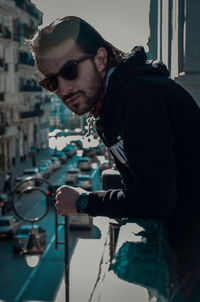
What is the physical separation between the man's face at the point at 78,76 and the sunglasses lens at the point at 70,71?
0.02 meters

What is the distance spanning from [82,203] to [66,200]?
155 millimetres

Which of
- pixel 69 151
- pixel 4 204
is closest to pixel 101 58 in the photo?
pixel 4 204

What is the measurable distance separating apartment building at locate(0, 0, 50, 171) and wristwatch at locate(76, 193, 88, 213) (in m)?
39.9

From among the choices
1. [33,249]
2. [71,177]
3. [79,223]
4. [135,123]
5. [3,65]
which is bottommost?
[33,249]

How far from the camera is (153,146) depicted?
7.63ft

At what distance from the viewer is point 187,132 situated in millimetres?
2482

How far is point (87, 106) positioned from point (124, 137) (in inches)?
18.5

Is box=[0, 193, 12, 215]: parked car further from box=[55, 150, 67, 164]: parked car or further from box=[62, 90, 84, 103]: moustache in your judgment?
box=[62, 90, 84, 103]: moustache

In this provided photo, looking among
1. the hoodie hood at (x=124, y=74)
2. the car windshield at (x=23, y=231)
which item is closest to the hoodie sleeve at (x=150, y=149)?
the hoodie hood at (x=124, y=74)

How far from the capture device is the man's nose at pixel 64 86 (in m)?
2.77

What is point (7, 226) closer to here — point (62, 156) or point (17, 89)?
point (17, 89)

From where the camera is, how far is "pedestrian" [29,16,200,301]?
2.35 meters

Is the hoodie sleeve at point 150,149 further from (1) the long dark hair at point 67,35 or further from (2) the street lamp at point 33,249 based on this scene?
(2) the street lamp at point 33,249

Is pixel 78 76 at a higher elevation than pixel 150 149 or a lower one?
higher
